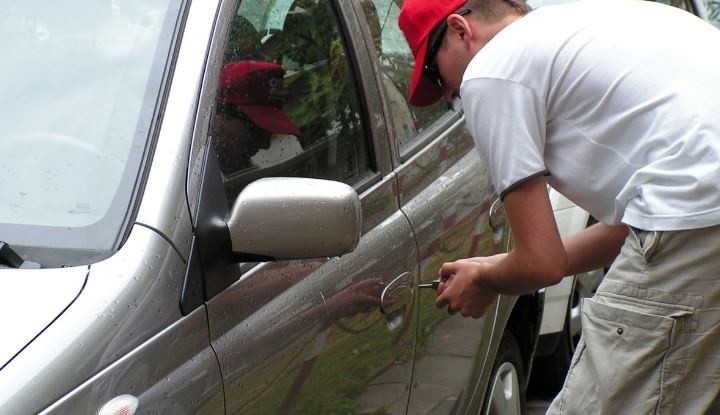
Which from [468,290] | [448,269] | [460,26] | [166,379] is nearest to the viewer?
[166,379]

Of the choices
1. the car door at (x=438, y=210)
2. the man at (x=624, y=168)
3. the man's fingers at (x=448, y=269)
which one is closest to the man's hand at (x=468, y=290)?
the man's fingers at (x=448, y=269)

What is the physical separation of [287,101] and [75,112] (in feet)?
2.19

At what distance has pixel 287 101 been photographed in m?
3.00

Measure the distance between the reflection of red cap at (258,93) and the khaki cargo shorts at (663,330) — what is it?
883 millimetres

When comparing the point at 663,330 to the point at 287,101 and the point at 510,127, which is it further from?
the point at 287,101

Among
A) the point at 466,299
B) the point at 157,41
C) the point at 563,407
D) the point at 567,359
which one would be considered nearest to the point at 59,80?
the point at 157,41

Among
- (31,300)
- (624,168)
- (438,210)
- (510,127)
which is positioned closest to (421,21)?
(510,127)

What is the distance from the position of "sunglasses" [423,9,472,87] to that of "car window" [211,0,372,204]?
38 cm

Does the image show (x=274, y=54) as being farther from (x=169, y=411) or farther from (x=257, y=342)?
(x=169, y=411)

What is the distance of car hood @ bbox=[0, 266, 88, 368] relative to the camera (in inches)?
75.6

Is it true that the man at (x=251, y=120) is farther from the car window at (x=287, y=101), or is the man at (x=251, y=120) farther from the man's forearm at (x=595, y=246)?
the man's forearm at (x=595, y=246)

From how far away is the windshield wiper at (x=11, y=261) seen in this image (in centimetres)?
215

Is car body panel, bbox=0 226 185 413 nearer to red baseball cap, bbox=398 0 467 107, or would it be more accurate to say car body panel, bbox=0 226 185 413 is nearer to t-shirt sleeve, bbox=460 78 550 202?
t-shirt sleeve, bbox=460 78 550 202

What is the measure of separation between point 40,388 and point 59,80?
0.84m
